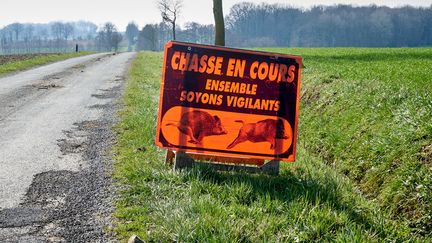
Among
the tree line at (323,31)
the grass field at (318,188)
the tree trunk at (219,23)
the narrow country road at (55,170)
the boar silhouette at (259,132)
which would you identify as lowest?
the narrow country road at (55,170)

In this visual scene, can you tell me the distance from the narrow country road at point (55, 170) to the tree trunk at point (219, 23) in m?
10.2

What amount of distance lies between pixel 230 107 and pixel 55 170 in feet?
8.65

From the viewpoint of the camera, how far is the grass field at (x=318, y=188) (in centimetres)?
369

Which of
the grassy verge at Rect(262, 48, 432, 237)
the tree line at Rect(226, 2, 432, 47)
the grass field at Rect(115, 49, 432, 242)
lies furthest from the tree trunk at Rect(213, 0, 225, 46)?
the tree line at Rect(226, 2, 432, 47)

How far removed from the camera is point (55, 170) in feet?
18.3

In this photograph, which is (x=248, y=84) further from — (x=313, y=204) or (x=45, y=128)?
(x=45, y=128)

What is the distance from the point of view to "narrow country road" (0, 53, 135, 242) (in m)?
3.88

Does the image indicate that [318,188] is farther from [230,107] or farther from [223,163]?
[230,107]

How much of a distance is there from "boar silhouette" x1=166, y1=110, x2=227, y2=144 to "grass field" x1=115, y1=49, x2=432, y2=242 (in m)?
0.46

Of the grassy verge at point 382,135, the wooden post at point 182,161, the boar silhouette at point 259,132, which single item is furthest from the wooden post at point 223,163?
the grassy verge at point 382,135

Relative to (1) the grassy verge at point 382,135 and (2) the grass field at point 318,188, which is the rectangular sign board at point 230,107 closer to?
(2) the grass field at point 318,188

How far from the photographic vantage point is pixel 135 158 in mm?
5746

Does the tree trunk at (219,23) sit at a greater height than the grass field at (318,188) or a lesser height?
greater

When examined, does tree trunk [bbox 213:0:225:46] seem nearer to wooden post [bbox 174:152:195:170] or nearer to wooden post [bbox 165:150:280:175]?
wooden post [bbox 165:150:280:175]
